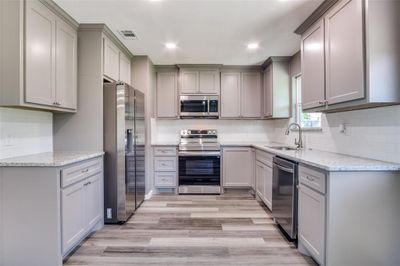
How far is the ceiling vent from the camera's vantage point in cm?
333

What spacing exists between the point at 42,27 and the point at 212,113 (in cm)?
322

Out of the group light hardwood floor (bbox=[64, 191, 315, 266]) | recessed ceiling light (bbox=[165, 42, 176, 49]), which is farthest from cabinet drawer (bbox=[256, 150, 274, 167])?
recessed ceiling light (bbox=[165, 42, 176, 49])

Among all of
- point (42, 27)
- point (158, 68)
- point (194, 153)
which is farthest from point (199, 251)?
point (158, 68)

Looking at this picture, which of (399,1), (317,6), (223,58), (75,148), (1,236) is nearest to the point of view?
(399,1)

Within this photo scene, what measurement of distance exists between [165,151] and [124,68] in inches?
63.6

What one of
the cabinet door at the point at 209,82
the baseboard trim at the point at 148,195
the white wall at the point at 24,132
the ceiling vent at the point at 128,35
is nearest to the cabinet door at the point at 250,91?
the cabinet door at the point at 209,82

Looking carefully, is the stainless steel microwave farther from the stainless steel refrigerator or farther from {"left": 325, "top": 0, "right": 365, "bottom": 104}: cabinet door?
{"left": 325, "top": 0, "right": 365, "bottom": 104}: cabinet door

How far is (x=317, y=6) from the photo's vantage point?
8.57 ft

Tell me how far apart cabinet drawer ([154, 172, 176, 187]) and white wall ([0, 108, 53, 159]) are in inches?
80.0

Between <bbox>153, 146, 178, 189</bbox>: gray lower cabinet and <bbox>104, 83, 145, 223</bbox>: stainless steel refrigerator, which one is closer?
<bbox>104, 83, 145, 223</bbox>: stainless steel refrigerator

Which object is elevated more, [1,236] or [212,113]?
[212,113]

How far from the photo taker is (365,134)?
2.45 m

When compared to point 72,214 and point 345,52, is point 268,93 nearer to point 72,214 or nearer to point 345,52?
point 345,52

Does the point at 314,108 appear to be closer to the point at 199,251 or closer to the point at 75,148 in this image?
the point at 199,251
